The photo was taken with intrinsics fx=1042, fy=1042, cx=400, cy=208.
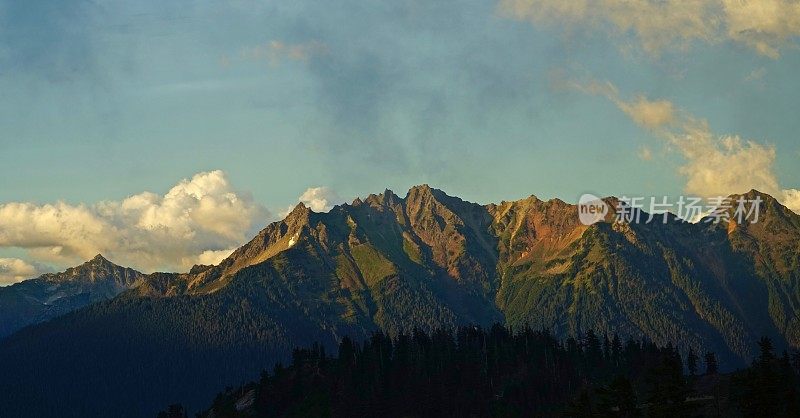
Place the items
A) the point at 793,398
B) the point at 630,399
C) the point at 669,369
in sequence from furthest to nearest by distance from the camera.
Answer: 1. the point at 793,398
2. the point at 630,399
3. the point at 669,369

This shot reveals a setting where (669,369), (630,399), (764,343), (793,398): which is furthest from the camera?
(764,343)

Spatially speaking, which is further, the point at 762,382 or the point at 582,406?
the point at 582,406

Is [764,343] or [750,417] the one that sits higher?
[764,343]

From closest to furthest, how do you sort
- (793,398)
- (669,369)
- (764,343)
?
(669,369)
(793,398)
(764,343)

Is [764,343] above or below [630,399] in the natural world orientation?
above

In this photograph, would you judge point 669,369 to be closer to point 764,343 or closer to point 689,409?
point 689,409

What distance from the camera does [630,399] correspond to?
14012 centimetres

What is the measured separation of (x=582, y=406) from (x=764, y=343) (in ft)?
206

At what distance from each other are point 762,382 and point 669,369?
1576cm

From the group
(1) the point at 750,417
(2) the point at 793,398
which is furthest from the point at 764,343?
(1) the point at 750,417

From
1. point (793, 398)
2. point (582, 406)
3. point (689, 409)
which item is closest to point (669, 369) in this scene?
point (689, 409)

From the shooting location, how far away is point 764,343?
194 meters

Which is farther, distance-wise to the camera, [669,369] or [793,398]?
[793,398]

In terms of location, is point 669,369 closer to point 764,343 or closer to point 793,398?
point 793,398
